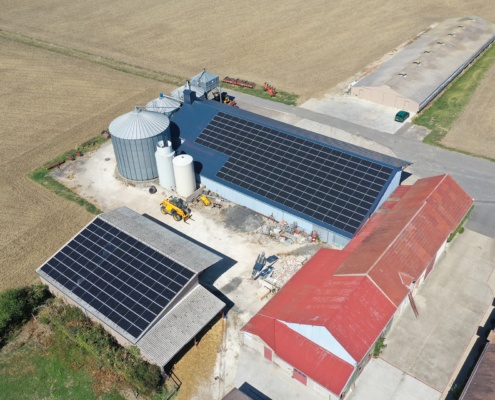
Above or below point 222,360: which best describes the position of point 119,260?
above

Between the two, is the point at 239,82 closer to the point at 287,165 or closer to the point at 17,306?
the point at 287,165

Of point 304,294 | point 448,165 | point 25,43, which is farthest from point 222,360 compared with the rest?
point 25,43

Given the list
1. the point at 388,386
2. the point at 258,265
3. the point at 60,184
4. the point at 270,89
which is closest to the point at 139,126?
the point at 60,184

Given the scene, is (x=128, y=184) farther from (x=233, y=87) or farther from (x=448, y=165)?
(x=448, y=165)

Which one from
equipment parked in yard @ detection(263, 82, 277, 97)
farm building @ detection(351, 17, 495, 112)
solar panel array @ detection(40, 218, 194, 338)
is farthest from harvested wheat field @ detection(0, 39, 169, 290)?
farm building @ detection(351, 17, 495, 112)

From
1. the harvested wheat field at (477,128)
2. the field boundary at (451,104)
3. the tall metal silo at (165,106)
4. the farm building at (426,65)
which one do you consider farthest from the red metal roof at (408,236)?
the tall metal silo at (165,106)

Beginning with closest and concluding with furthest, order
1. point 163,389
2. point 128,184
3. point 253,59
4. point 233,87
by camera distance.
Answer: point 163,389
point 128,184
point 233,87
point 253,59

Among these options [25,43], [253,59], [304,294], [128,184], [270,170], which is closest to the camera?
[304,294]

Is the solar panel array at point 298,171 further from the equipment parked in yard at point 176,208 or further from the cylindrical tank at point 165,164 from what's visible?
the equipment parked in yard at point 176,208
